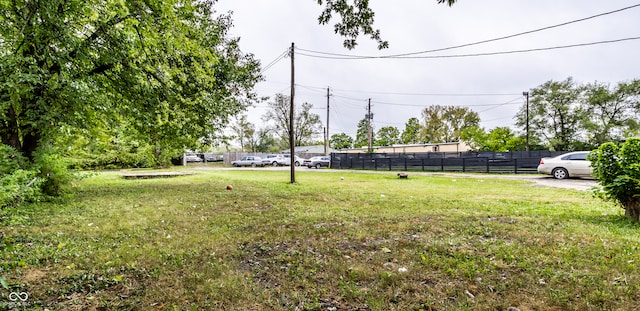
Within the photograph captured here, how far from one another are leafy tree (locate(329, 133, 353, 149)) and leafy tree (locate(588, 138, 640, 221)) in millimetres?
61364

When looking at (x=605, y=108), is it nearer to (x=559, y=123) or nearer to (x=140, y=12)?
(x=559, y=123)

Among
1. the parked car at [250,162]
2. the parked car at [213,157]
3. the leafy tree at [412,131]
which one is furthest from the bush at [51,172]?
the leafy tree at [412,131]

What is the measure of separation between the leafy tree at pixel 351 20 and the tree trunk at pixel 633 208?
449 centimetres

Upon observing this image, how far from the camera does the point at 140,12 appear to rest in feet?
14.2

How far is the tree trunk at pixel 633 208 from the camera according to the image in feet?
14.1

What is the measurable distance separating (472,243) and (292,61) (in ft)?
35.4

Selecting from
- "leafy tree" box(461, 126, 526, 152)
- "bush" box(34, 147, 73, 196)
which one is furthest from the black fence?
"bush" box(34, 147, 73, 196)

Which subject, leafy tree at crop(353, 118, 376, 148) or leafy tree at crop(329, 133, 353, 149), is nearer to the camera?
leafy tree at crop(353, 118, 376, 148)

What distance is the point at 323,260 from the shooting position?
2963 mm

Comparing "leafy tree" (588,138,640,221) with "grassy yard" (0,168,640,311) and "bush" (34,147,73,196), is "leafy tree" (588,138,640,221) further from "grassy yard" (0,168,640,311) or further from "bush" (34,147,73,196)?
"bush" (34,147,73,196)

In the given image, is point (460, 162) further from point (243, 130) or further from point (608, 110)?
point (243, 130)

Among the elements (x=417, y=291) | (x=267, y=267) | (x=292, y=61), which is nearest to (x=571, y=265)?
(x=417, y=291)

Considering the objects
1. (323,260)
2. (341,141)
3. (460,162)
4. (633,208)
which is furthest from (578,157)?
(341,141)

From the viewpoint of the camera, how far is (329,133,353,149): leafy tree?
66.4 m
